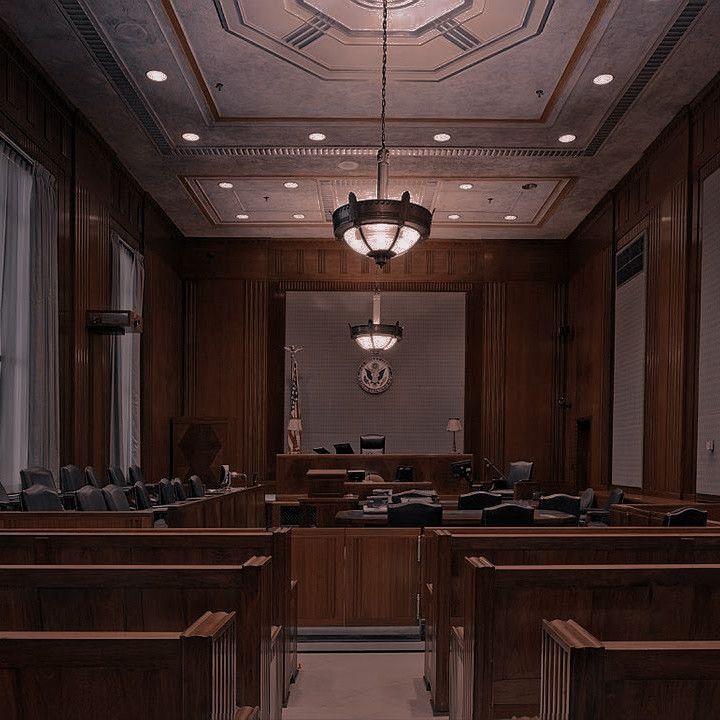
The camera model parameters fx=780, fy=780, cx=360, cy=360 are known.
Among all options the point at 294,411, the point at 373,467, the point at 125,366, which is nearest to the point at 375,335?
the point at 294,411

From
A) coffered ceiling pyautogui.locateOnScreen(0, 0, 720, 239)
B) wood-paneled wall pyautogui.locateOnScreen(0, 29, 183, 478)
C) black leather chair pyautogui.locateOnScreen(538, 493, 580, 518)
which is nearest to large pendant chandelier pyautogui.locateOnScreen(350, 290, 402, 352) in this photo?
coffered ceiling pyautogui.locateOnScreen(0, 0, 720, 239)

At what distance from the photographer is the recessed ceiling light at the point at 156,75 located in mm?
7367

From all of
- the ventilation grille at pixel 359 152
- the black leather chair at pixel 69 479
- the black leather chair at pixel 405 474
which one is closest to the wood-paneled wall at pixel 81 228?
the black leather chair at pixel 69 479

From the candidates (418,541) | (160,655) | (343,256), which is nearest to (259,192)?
(343,256)

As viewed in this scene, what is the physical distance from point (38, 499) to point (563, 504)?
4401 mm

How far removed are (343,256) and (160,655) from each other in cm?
1245

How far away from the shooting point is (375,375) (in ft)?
45.7

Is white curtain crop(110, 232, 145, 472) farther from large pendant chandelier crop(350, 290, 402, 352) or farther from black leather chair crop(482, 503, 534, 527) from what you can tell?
black leather chair crop(482, 503, 534, 527)

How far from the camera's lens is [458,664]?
3289 mm

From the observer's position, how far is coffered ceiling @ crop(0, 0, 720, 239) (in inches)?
252

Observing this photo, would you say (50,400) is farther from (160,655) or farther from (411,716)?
(160,655)

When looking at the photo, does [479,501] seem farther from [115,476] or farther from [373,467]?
[115,476]

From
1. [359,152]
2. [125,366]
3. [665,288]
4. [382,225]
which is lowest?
[125,366]

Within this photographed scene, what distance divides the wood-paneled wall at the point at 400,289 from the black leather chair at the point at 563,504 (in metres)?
6.15
